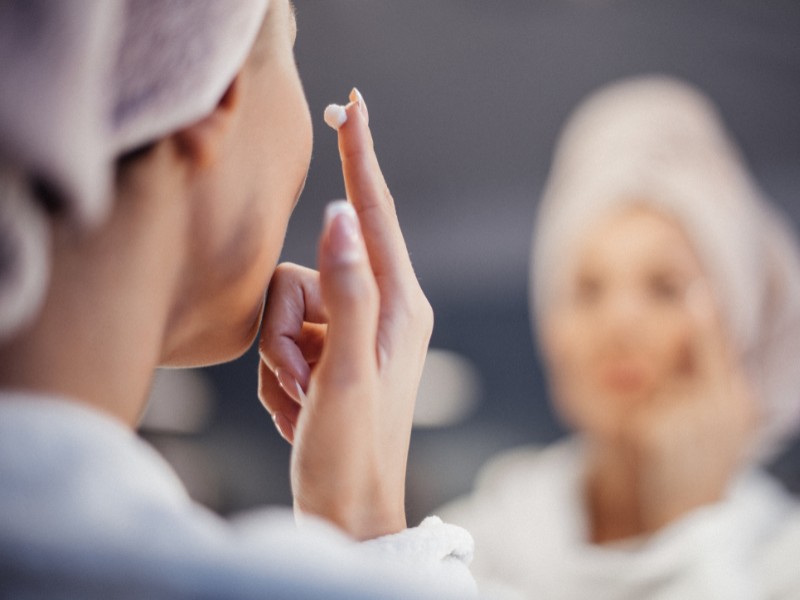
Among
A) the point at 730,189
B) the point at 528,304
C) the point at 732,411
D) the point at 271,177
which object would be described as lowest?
the point at 528,304

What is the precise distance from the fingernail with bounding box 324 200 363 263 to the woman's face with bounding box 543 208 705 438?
0.85 meters

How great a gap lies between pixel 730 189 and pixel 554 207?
0.85ft

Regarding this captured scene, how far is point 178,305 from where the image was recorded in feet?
1.07

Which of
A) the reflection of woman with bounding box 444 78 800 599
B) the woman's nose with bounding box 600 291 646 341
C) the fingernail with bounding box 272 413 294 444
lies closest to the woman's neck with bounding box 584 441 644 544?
the reflection of woman with bounding box 444 78 800 599

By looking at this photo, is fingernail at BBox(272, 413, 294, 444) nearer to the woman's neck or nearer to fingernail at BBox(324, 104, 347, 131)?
fingernail at BBox(324, 104, 347, 131)

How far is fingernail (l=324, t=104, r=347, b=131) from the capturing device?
38 cm

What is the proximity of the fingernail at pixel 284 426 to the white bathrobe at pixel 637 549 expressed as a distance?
54 cm

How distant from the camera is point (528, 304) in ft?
6.64

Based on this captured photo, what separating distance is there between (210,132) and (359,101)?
0.09 meters

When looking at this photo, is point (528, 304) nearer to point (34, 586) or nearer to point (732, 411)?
point (732, 411)

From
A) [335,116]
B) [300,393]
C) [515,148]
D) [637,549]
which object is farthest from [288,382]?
[515,148]

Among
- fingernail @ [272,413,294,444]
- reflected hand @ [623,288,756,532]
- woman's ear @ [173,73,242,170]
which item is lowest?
reflected hand @ [623,288,756,532]

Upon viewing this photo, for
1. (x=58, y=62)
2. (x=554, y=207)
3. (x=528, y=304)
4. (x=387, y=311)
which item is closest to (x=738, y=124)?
(x=528, y=304)

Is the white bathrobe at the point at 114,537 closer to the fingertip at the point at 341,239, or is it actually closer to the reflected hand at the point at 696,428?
the fingertip at the point at 341,239
